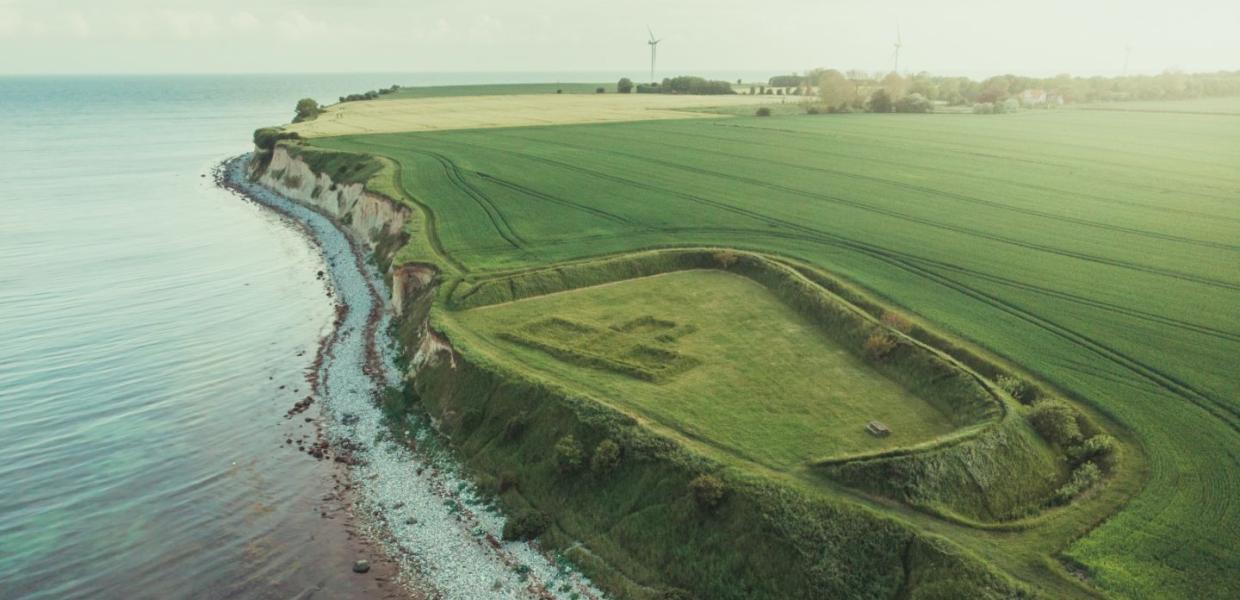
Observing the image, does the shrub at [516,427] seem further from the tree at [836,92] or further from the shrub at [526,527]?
the tree at [836,92]

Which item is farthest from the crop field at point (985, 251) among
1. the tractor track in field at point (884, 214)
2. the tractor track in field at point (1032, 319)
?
the tractor track in field at point (884, 214)

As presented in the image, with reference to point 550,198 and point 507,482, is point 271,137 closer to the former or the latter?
point 550,198

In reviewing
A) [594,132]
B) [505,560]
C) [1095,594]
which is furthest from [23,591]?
[594,132]

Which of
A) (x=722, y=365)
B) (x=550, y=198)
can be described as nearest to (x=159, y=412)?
(x=722, y=365)

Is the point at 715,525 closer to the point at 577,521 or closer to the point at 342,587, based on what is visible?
the point at 577,521

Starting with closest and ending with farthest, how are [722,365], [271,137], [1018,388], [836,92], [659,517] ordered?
[659,517], [1018,388], [722,365], [271,137], [836,92]

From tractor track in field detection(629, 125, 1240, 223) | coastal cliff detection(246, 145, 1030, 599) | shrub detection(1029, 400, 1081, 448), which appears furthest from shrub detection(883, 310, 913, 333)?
tractor track in field detection(629, 125, 1240, 223)
